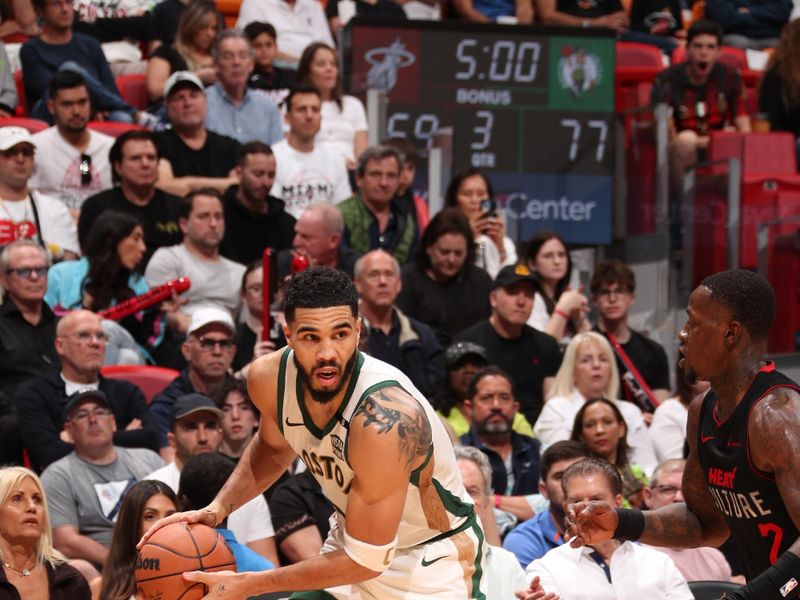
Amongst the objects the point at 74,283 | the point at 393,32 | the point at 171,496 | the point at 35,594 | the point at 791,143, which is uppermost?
the point at 393,32

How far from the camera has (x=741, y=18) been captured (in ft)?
51.3

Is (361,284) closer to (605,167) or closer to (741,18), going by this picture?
(605,167)

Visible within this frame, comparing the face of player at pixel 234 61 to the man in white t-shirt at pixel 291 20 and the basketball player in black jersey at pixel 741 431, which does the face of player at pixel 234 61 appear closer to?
the man in white t-shirt at pixel 291 20

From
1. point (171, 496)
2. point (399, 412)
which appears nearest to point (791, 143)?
point (171, 496)

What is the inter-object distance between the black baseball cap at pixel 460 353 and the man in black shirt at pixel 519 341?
446mm

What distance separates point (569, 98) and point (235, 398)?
5.07 meters

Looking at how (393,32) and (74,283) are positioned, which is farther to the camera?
(393,32)

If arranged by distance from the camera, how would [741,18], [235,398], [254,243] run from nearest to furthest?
[235,398] < [254,243] < [741,18]

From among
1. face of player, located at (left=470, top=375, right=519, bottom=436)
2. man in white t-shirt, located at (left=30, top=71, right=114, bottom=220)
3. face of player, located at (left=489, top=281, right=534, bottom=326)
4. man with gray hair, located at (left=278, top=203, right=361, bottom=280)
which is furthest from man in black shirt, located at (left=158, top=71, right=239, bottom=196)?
face of player, located at (left=470, top=375, right=519, bottom=436)

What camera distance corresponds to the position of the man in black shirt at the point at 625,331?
32.8ft

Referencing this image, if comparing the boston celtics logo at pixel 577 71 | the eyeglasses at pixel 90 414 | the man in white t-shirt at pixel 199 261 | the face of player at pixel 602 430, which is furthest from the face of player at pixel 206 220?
the boston celtics logo at pixel 577 71

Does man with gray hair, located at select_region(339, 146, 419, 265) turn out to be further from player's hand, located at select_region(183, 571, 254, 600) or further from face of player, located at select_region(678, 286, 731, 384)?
player's hand, located at select_region(183, 571, 254, 600)

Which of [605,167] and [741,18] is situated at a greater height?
[741,18]

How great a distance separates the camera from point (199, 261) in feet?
32.1
